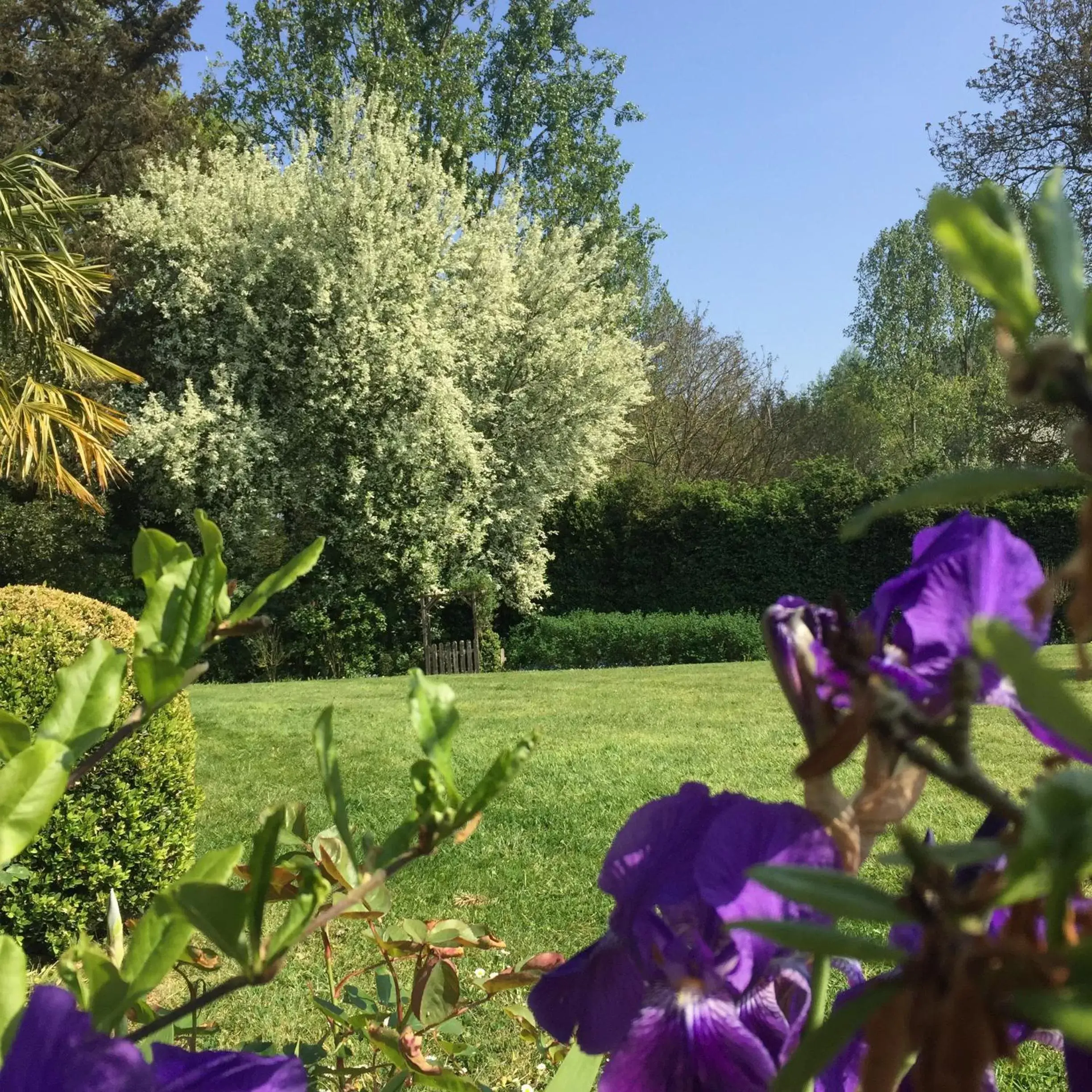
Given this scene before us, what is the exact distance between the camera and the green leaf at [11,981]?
39cm

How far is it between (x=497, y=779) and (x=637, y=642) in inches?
511

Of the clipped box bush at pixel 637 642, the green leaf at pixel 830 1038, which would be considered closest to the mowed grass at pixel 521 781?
the green leaf at pixel 830 1038

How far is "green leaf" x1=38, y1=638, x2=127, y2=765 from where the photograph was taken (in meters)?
0.45

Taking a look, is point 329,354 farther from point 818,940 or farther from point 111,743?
point 818,940

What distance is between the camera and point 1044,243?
190mm

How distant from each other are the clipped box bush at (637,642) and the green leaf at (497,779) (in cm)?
1271

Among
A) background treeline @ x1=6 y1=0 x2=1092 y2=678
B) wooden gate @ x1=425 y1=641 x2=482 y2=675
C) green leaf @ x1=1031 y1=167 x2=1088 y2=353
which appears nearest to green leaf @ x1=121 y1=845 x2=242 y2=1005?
green leaf @ x1=1031 y1=167 x2=1088 y2=353

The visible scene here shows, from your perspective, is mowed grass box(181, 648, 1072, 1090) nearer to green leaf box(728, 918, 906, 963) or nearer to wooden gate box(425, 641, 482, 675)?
green leaf box(728, 918, 906, 963)

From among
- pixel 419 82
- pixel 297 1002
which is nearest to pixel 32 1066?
pixel 297 1002

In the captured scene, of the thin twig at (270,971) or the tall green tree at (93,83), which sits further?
the tall green tree at (93,83)

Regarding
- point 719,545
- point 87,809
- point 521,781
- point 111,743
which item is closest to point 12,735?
point 111,743

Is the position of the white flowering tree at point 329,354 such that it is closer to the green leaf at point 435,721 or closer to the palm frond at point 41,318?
the palm frond at point 41,318

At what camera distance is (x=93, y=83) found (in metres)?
14.0

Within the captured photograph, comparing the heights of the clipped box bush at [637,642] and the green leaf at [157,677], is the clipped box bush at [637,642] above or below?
below
